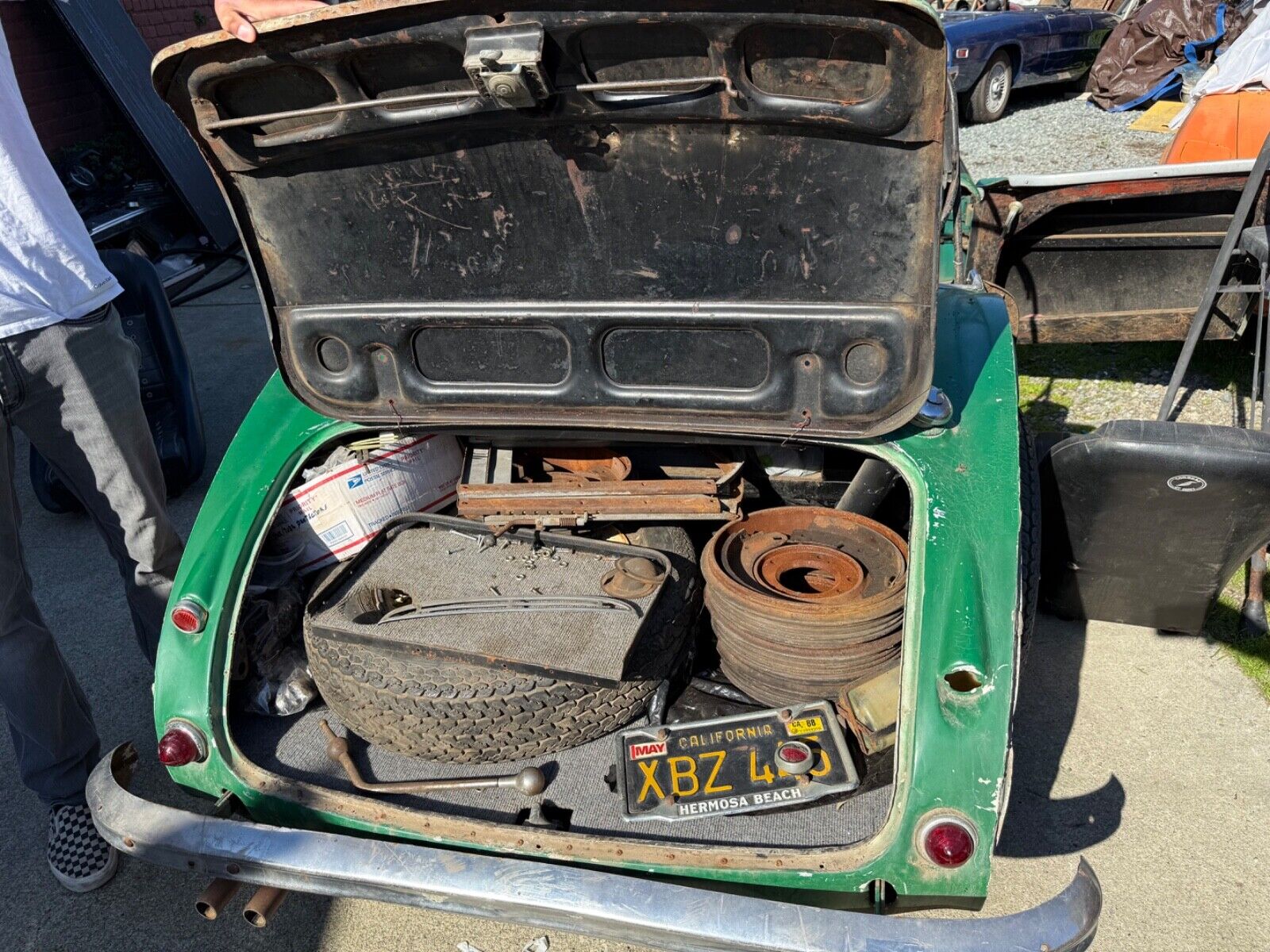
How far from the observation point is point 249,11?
194 centimetres

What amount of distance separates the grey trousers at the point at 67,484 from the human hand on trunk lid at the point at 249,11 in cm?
106

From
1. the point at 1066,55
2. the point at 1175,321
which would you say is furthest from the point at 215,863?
the point at 1066,55

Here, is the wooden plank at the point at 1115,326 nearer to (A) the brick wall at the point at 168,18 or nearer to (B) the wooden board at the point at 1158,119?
(B) the wooden board at the point at 1158,119

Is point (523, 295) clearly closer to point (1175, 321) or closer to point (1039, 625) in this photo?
point (1039, 625)

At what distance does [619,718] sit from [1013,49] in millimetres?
10001

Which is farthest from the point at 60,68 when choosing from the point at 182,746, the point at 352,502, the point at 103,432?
the point at 182,746

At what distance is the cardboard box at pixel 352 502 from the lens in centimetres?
256

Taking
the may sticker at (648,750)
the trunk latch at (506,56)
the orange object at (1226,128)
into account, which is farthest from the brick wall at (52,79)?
the orange object at (1226,128)

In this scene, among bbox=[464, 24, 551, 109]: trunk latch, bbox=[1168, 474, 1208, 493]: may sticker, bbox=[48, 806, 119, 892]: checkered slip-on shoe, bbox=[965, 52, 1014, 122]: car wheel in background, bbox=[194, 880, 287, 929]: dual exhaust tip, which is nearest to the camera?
bbox=[464, 24, 551, 109]: trunk latch

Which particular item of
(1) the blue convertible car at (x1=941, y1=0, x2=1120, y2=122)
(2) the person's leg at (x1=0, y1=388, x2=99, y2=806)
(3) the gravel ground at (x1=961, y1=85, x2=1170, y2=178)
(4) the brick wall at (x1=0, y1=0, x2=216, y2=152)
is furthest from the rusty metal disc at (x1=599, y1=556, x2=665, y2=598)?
(1) the blue convertible car at (x1=941, y1=0, x2=1120, y2=122)

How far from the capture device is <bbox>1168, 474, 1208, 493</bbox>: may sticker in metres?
2.68

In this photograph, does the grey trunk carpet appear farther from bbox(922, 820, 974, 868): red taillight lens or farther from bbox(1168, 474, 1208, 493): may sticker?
bbox(1168, 474, 1208, 493): may sticker

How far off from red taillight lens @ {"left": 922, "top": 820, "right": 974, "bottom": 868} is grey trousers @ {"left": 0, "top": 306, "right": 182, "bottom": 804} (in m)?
2.28

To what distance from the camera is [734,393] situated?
217 centimetres
